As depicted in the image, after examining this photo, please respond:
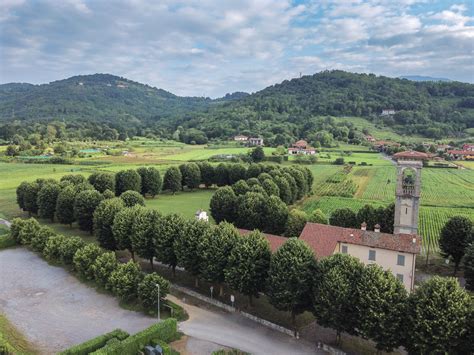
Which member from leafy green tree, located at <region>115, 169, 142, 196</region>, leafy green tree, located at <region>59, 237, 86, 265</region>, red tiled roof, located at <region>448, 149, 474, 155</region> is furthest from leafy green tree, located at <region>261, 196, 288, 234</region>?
red tiled roof, located at <region>448, 149, 474, 155</region>

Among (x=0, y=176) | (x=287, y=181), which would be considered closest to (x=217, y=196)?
(x=287, y=181)

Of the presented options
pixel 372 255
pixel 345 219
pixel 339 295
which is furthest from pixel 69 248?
pixel 345 219

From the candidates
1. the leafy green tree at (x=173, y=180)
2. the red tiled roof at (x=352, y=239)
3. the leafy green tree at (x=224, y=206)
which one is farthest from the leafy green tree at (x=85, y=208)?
the red tiled roof at (x=352, y=239)

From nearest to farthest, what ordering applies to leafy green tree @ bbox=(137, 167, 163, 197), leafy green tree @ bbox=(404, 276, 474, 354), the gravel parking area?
leafy green tree @ bbox=(404, 276, 474, 354), the gravel parking area, leafy green tree @ bbox=(137, 167, 163, 197)

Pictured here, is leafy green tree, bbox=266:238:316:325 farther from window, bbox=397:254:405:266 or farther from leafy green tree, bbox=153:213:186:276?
leafy green tree, bbox=153:213:186:276

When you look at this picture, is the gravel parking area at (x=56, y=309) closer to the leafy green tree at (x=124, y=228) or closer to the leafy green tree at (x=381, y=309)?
the leafy green tree at (x=124, y=228)
